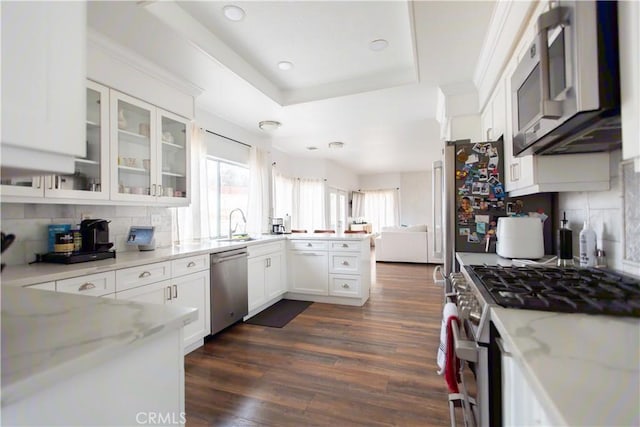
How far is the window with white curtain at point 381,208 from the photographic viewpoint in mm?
10234

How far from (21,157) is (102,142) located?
1.94 meters

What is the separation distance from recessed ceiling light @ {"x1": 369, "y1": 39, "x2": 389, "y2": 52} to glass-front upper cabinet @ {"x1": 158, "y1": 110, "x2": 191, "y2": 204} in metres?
1.89

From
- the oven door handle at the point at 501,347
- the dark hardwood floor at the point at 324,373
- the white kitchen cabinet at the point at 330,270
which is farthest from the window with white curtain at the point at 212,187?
the oven door handle at the point at 501,347

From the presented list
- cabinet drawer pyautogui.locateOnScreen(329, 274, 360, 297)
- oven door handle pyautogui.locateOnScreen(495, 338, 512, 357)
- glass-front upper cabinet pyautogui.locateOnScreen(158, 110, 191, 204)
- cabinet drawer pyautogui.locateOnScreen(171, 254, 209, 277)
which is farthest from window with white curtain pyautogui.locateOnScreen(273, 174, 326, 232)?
oven door handle pyautogui.locateOnScreen(495, 338, 512, 357)

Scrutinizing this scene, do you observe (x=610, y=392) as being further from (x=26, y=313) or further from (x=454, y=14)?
(x=454, y=14)

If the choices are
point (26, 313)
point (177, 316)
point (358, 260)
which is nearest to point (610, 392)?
point (177, 316)

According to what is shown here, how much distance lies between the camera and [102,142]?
214cm

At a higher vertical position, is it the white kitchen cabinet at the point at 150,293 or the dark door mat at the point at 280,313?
the white kitchen cabinet at the point at 150,293

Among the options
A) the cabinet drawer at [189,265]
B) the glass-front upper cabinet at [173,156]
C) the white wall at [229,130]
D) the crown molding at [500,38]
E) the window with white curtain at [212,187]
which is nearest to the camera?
the crown molding at [500,38]

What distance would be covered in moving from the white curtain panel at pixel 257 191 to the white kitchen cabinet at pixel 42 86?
12.6ft

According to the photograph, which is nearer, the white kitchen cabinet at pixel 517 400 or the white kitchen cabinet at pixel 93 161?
the white kitchen cabinet at pixel 517 400

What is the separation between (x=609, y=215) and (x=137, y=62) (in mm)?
3272

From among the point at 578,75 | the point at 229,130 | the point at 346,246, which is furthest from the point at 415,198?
the point at 578,75

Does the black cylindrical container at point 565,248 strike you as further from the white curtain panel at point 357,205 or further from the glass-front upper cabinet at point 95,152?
the white curtain panel at point 357,205
